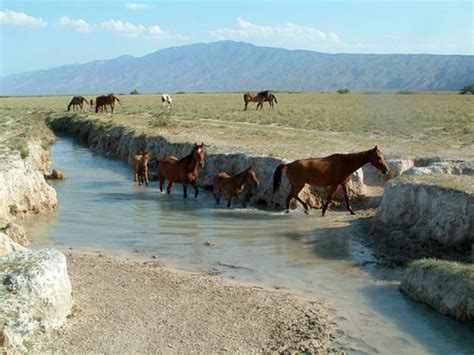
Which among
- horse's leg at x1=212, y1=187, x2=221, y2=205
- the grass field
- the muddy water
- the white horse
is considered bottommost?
the muddy water

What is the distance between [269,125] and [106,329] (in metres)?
24.6

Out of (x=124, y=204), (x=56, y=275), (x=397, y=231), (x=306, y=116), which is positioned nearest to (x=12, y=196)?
(x=124, y=204)

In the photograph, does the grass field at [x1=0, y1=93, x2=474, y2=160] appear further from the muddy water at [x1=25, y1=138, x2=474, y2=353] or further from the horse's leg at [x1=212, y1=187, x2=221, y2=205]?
the muddy water at [x1=25, y1=138, x2=474, y2=353]

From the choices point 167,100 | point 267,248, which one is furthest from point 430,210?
point 167,100

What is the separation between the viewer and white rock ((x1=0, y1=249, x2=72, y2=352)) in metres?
7.14

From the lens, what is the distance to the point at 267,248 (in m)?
12.4

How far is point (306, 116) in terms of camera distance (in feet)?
119

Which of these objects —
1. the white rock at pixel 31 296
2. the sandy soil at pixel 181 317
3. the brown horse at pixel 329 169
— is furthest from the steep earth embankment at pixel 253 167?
the white rock at pixel 31 296

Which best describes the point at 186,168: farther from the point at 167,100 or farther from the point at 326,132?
the point at 167,100

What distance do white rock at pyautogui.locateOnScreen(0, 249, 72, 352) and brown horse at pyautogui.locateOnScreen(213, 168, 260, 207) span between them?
8.21m

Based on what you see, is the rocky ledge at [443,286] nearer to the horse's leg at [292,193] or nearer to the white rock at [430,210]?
the white rock at [430,210]

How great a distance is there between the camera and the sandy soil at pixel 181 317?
7465 mm

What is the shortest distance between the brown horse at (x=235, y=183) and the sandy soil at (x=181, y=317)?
5.94 metres

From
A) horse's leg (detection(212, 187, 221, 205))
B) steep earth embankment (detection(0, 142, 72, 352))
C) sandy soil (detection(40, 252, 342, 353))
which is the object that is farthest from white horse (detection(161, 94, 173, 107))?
steep earth embankment (detection(0, 142, 72, 352))
